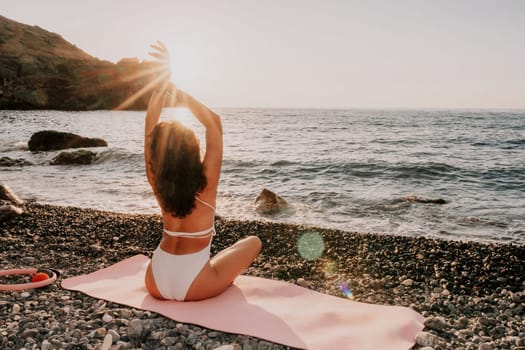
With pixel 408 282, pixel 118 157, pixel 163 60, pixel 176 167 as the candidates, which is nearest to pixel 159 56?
pixel 163 60

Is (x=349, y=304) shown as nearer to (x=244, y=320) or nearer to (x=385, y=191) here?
(x=244, y=320)

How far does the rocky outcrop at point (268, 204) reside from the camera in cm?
1216

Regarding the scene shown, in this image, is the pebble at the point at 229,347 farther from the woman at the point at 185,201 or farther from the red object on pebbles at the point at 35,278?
the red object on pebbles at the point at 35,278

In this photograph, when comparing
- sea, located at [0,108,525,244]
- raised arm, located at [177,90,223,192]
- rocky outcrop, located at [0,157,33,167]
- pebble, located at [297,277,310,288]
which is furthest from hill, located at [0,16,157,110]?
raised arm, located at [177,90,223,192]

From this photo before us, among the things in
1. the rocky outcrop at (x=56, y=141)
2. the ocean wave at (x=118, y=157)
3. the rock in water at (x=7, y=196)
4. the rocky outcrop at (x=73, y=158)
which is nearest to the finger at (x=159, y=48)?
the rock in water at (x=7, y=196)

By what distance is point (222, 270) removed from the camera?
15.6ft

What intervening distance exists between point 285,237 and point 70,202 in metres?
7.80

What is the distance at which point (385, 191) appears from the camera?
14828 mm

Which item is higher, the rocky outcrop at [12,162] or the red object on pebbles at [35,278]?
Result: the red object on pebbles at [35,278]

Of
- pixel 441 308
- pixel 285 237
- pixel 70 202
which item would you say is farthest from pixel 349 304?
pixel 70 202

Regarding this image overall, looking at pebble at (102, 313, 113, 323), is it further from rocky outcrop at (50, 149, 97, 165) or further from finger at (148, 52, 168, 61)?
rocky outcrop at (50, 149, 97, 165)

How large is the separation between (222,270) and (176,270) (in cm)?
56

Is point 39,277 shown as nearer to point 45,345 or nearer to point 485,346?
point 45,345

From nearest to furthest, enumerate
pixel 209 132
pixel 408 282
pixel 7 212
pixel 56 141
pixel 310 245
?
pixel 209 132
pixel 408 282
pixel 310 245
pixel 7 212
pixel 56 141
